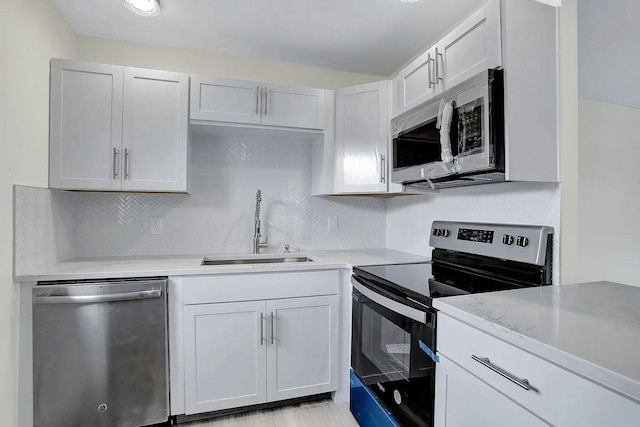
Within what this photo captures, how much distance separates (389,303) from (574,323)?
0.71 meters

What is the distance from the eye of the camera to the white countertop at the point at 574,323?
625 mm

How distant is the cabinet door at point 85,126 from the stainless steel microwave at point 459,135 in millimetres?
1701

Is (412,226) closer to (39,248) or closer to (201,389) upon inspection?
(201,389)

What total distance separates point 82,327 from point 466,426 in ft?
5.72

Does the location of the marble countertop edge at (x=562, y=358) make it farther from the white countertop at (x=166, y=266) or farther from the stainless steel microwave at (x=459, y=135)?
the white countertop at (x=166, y=266)

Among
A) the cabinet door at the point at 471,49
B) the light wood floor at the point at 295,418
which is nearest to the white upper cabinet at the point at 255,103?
the cabinet door at the point at 471,49

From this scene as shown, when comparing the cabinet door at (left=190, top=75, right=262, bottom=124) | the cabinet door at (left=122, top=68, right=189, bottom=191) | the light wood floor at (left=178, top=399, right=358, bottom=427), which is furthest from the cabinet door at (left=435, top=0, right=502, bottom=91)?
the light wood floor at (left=178, top=399, right=358, bottom=427)

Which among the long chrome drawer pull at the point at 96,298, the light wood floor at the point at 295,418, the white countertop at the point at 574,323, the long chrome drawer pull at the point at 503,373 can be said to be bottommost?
the light wood floor at the point at 295,418

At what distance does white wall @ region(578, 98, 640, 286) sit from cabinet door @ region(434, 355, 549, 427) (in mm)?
2658

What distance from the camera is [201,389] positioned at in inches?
70.3

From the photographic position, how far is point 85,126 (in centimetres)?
186

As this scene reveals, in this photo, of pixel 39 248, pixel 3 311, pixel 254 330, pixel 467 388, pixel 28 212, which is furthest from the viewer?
pixel 254 330

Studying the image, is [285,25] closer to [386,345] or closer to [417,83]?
[417,83]

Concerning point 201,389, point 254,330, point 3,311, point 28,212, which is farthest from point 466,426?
point 28,212
